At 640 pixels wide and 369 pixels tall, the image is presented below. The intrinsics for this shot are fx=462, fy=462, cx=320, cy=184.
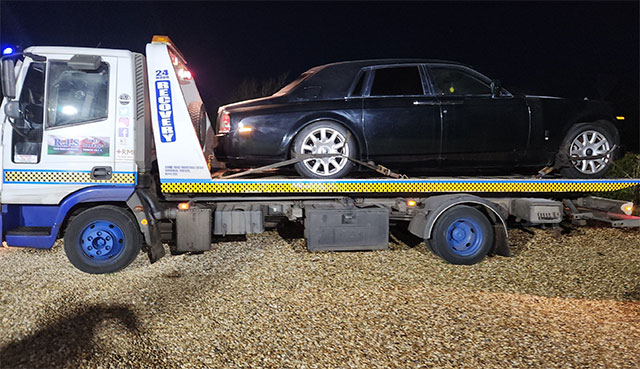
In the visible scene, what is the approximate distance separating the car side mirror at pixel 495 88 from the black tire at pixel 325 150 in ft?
5.99

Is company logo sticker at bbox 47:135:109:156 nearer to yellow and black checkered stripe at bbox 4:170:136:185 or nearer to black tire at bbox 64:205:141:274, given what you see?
yellow and black checkered stripe at bbox 4:170:136:185

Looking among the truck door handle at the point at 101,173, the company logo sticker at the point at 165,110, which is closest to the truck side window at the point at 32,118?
the truck door handle at the point at 101,173

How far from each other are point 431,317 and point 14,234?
4410mm

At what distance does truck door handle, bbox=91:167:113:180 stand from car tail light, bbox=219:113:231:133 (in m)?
1.31

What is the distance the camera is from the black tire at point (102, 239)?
16.9 ft

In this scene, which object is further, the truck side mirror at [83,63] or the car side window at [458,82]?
the car side window at [458,82]

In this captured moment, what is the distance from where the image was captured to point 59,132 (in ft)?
16.2

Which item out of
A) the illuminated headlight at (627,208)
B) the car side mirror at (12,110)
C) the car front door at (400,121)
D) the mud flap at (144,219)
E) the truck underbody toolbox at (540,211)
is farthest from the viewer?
the illuminated headlight at (627,208)

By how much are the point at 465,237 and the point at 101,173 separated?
432 cm

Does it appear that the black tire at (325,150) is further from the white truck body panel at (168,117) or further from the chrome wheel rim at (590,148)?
the chrome wheel rim at (590,148)

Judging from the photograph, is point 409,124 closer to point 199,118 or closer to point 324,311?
point 324,311

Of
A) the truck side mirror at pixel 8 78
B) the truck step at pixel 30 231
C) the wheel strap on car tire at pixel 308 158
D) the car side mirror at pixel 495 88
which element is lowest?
the truck step at pixel 30 231

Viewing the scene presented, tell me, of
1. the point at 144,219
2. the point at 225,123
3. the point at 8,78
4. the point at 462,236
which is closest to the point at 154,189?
the point at 144,219

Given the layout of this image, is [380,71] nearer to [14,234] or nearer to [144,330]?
[144,330]
